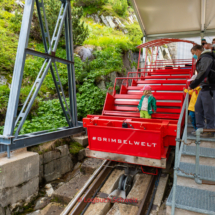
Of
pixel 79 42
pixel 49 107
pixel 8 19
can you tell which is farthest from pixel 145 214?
pixel 8 19

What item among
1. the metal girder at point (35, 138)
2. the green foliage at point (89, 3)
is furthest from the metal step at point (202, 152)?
the green foliage at point (89, 3)

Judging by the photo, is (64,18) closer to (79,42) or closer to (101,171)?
(101,171)

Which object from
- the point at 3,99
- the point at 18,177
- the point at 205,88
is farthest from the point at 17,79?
the point at 205,88

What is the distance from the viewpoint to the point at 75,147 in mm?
6441

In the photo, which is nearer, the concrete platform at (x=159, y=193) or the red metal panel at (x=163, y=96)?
the concrete platform at (x=159, y=193)

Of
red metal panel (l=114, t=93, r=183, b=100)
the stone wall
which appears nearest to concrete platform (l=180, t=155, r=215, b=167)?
red metal panel (l=114, t=93, r=183, b=100)

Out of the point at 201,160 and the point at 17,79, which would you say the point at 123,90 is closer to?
the point at 17,79

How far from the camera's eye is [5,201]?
13.4 ft

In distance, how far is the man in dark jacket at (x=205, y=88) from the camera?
342 cm

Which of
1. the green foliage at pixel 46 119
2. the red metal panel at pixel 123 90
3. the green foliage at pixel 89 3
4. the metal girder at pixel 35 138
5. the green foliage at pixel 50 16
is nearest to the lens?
the metal girder at pixel 35 138

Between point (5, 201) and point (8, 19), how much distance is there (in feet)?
35.6

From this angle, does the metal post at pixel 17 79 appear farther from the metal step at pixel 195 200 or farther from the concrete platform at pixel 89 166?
the metal step at pixel 195 200

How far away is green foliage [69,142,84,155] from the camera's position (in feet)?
20.5

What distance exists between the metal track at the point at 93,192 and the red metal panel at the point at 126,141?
875 mm
